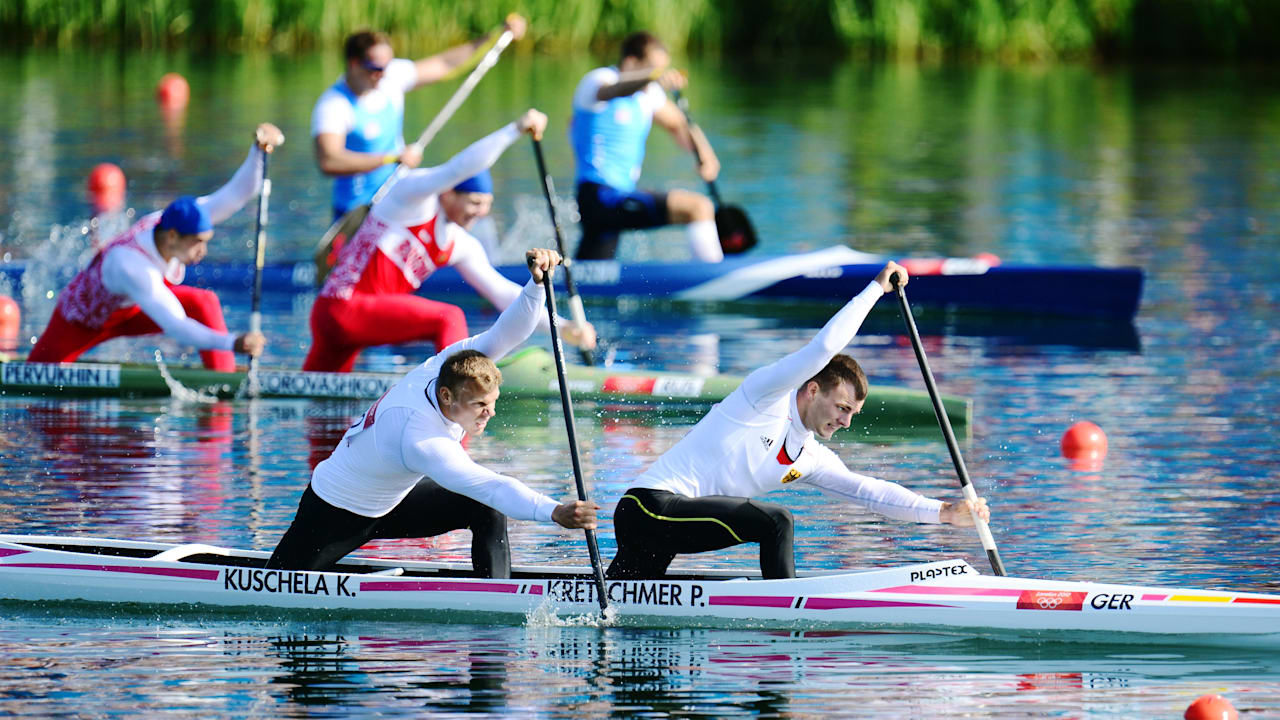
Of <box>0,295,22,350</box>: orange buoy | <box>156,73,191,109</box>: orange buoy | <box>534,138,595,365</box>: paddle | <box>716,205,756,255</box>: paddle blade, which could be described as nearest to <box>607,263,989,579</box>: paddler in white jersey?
<box>534,138,595,365</box>: paddle

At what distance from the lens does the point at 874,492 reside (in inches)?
312

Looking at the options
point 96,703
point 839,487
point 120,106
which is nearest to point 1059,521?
point 839,487

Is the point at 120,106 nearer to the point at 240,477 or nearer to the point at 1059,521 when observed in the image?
the point at 240,477

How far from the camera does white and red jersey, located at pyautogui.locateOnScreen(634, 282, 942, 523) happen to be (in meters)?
7.69

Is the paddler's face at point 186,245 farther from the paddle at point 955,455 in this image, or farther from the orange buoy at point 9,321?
the paddle at point 955,455

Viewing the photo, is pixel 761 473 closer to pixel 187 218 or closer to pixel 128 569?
pixel 128 569

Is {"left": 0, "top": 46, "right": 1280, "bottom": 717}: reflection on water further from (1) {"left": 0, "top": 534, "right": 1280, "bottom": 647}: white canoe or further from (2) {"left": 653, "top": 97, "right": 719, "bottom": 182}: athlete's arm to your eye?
(2) {"left": 653, "top": 97, "right": 719, "bottom": 182}: athlete's arm

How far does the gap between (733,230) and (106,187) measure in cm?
715

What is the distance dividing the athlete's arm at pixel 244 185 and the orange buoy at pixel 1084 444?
4262mm

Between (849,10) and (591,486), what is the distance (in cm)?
2638

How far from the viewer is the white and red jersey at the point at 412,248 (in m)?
11.1

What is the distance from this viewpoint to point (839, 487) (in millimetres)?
7961

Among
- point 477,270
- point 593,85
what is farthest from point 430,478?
point 593,85

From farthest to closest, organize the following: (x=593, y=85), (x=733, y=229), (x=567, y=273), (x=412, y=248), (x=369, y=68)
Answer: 1. (x=733, y=229)
2. (x=593, y=85)
3. (x=369, y=68)
4. (x=567, y=273)
5. (x=412, y=248)
